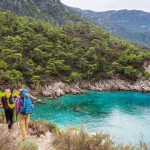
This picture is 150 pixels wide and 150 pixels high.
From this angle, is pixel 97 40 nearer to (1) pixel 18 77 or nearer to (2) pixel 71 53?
(2) pixel 71 53

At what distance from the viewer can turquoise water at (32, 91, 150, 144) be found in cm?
3086

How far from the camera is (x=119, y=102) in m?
49.1

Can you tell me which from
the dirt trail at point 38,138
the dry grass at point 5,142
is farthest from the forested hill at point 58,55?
the dry grass at point 5,142

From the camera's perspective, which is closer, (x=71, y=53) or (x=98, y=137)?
(x=98, y=137)

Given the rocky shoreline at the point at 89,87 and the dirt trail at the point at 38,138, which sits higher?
the dirt trail at the point at 38,138

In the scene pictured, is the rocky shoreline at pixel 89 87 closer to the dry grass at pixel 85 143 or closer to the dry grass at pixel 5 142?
the dry grass at pixel 85 143

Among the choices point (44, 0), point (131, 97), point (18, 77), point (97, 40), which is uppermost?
point (44, 0)

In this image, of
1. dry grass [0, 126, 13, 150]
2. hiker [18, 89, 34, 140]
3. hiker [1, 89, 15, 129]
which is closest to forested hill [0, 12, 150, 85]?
hiker [1, 89, 15, 129]

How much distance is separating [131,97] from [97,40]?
2171cm

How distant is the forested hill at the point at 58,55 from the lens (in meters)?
52.0

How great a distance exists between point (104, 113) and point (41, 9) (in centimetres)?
10660

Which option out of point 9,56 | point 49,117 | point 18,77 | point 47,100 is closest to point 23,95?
point 49,117

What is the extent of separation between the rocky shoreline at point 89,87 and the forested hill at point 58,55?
1320 millimetres

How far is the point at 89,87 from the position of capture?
5791 cm
